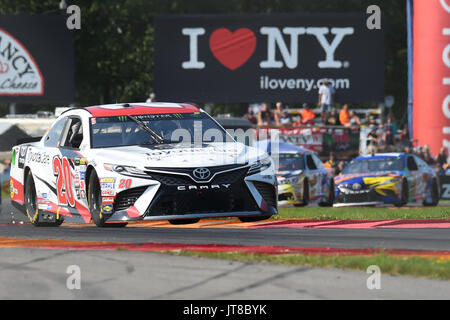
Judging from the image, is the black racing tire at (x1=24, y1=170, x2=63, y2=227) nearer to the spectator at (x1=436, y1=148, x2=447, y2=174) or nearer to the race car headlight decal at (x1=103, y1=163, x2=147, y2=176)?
the race car headlight decal at (x1=103, y1=163, x2=147, y2=176)

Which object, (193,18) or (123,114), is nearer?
(123,114)

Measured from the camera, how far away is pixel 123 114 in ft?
44.1

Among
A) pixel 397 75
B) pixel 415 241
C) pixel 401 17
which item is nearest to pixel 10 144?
pixel 415 241

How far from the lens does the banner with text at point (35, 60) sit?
3566cm

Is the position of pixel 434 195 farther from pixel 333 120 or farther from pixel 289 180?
pixel 333 120

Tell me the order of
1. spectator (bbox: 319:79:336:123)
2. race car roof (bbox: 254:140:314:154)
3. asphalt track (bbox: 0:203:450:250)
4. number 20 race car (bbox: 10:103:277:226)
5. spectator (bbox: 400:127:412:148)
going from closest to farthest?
asphalt track (bbox: 0:203:450:250), number 20 race car (bbox: 10:103:277:226), race car roof (bbox: 254:140:314:154), spectator (bbox: 400:127:412:148), spectator (bbox: 319:79:336:123)

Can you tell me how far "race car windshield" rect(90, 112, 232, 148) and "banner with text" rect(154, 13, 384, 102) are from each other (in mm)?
22082

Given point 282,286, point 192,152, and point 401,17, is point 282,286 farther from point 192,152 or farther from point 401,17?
point 401,17

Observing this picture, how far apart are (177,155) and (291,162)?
1417 cm

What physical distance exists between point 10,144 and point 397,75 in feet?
133

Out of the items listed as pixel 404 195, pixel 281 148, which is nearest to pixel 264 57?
pixel 281 148

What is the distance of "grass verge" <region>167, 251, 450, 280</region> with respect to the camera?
28.7 ft

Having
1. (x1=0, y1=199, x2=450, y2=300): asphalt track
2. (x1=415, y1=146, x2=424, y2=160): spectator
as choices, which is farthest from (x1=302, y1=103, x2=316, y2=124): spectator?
(x1=0, y1=199, x2=450, y2=300): asphalt track

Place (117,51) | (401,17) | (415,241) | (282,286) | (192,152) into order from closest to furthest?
1. (282,286)
2. (415,241)
3. (192,152)
4. (401,17)
5. (117,51)
